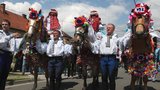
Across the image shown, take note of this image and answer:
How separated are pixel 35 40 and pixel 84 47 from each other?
5.11ft

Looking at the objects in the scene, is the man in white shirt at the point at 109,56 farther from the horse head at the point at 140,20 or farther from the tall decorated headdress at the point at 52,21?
the tall decorated headdress at the point at 52,21

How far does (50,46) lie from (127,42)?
2.93 meters

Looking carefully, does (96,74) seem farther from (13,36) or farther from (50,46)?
(13,36)

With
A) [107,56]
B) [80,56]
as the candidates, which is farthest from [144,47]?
[80,56]

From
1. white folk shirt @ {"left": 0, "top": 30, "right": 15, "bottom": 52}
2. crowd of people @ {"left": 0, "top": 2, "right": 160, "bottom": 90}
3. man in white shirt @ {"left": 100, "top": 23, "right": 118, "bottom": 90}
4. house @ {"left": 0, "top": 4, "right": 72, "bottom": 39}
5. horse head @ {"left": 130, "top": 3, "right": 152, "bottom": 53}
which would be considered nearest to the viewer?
horse head @ {"left": 130, "top": 3, "right": 152, "bottom": 53}

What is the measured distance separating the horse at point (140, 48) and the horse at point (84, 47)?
1.97m

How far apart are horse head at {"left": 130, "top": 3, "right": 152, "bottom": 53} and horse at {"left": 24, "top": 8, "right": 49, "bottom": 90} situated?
11.0 feet

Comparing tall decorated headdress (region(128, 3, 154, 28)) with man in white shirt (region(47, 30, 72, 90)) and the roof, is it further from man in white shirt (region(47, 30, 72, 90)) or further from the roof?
the roof

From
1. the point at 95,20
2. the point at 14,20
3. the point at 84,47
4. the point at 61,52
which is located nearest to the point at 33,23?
the point at 61,52

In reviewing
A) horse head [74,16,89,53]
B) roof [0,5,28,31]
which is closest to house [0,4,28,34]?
roof [0,5,28,31]

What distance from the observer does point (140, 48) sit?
27.8ft

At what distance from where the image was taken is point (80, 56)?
430 inches

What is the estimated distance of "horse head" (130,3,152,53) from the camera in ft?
26.2

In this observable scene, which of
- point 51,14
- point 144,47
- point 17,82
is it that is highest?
point 51,14
